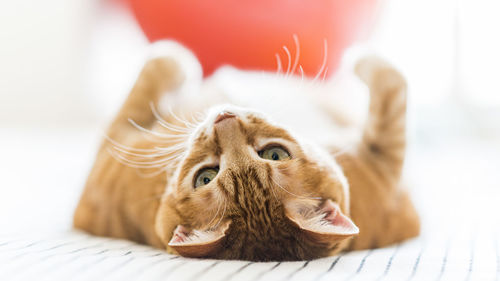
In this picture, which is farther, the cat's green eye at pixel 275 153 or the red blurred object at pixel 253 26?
the red blurred object at pixel 253 26

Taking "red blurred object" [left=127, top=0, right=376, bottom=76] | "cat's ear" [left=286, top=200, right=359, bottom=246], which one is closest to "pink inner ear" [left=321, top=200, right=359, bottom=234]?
"cat's ear" [left=286, top=200, right=359, bottom=246]

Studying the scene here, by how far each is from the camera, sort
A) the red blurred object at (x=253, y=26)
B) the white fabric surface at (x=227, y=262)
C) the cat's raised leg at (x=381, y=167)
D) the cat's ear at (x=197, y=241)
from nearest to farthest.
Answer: the white fabric surface at (x=227, y=262) < the cat's ear at (x=197, y=241) < the cat's raised leg at (x=381, y=167) < the red blurred object at (x=253, y=26)

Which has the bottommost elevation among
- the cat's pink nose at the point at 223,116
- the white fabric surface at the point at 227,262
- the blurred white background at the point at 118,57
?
the white fabric surface at the point at 227,262

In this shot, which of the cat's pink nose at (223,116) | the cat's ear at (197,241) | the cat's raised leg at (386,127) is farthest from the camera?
the cat's raised leg at (386,127)

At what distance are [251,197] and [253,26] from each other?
2143mm

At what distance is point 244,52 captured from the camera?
3172mm

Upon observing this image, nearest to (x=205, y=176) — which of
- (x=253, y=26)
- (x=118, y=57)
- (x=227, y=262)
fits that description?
(x=227, y=262)

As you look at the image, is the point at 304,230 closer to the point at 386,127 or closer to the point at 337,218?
the point at 337,218

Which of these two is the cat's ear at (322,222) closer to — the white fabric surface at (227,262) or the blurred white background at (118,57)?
the white fabric surface at (227,262)

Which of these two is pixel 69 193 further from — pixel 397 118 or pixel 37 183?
pixel 397 118

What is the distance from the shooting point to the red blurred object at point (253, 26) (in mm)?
3049

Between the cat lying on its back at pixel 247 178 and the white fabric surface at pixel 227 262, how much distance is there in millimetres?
69

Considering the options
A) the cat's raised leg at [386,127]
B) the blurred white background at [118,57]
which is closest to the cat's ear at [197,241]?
the cat's raised leg at [386,127]

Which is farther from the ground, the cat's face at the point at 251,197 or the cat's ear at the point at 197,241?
the cat's face at the point at 251,197
